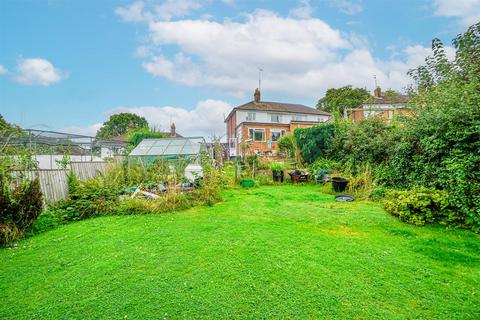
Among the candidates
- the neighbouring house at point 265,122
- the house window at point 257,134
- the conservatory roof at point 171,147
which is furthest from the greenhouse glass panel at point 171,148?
the house window at point 257,134

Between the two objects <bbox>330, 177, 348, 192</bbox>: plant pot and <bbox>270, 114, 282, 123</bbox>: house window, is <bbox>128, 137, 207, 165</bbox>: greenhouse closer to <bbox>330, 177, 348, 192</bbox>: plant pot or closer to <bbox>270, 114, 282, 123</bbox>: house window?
<bbox>330, 177, 348, 192</bbox>: plant pot

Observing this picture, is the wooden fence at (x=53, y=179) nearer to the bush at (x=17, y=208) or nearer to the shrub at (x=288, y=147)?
the bush at (x=17, y=208)

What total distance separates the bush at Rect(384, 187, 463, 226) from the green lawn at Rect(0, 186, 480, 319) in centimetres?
36

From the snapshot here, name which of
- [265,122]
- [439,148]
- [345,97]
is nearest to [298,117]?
[265,122]

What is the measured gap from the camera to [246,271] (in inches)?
125

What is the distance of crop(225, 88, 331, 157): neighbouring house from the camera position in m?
26.7

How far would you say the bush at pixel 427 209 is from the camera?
5.09 m

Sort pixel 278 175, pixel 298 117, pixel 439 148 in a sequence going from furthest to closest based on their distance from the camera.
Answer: pixel 298 117
pixel 278 175
pixel 439 148

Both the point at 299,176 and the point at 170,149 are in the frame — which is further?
the point at 170,149

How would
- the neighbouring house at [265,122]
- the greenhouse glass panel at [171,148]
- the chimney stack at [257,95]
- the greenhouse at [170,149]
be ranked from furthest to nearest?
the chimney stack at [257,95]
the neighbouring house at [265,122]
the greenhouse glass panel at [171,148]
the greenhouse at [170,149]

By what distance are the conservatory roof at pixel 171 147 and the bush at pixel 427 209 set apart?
10.1 metres

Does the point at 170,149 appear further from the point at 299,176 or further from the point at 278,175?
the point at 299,176

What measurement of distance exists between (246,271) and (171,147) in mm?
11935

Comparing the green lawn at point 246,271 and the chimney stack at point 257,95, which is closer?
the green lawn at point 246,271
